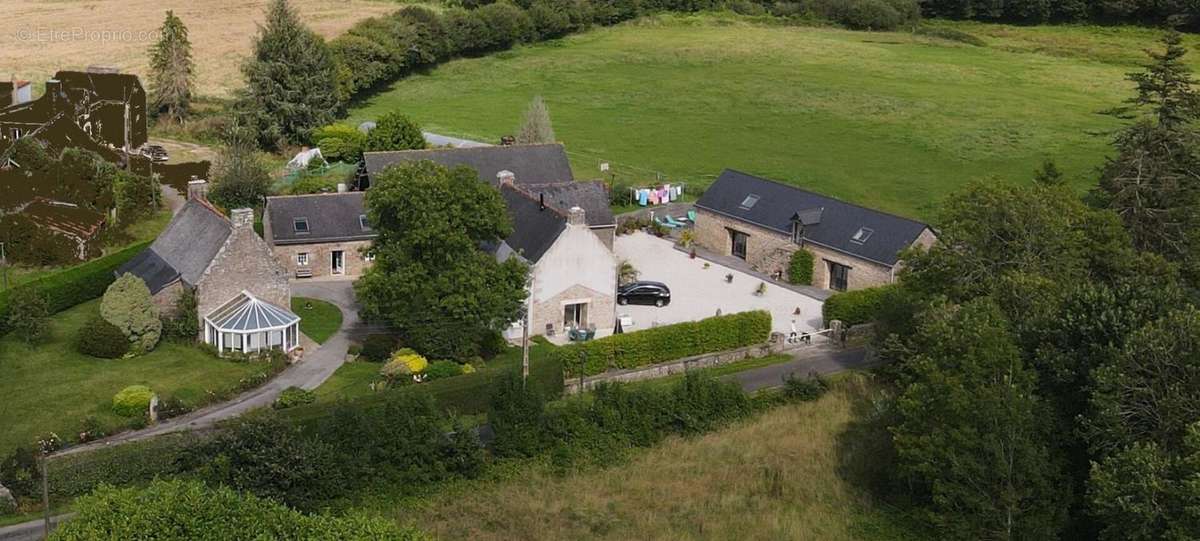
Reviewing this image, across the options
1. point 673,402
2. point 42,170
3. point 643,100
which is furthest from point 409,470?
point 643,100

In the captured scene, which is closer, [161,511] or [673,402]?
[161,511]

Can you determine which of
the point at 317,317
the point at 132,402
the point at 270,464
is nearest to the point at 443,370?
the point at 317,317

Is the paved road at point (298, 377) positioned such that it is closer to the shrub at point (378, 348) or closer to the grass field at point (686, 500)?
the shrub at point (378, 348)

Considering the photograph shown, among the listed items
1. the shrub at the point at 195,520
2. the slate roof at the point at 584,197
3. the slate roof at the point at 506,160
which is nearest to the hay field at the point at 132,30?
the slate roof at the point at 506,160

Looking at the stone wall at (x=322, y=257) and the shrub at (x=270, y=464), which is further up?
the stone wall at (x=322, y=257)

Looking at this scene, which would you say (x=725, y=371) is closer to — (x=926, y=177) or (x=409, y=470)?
(x=409, y=470)
